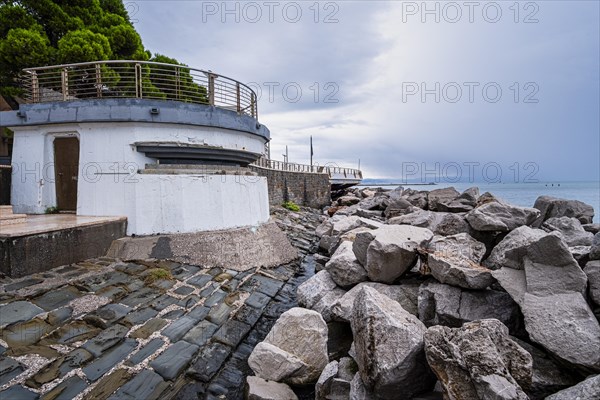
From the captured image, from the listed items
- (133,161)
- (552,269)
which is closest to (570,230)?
(552,269)

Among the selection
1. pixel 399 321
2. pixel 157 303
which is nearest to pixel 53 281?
pixel 157 303

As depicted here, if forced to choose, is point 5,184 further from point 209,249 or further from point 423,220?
point 423,220

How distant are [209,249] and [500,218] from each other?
5.84 metres

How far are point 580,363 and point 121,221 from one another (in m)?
7.17

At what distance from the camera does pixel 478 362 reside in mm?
2848

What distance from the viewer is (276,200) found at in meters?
21.1

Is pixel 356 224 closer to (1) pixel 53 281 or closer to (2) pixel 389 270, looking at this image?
(2) pixel 389 270

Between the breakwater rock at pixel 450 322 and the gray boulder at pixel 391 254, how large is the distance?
0.02 meters

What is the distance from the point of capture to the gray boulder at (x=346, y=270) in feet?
19.4

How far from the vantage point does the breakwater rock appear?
3037 mm

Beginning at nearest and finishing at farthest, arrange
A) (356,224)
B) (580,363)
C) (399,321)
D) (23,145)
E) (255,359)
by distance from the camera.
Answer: (580,363) < (399,321) < (255,359) < (23,145) < (356,224)

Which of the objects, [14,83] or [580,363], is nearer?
[580,363]

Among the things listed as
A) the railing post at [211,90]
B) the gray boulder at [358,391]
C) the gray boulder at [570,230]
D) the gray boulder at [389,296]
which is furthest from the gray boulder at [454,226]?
the railing post at [211,90]

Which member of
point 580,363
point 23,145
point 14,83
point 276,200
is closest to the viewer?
point 580,363
